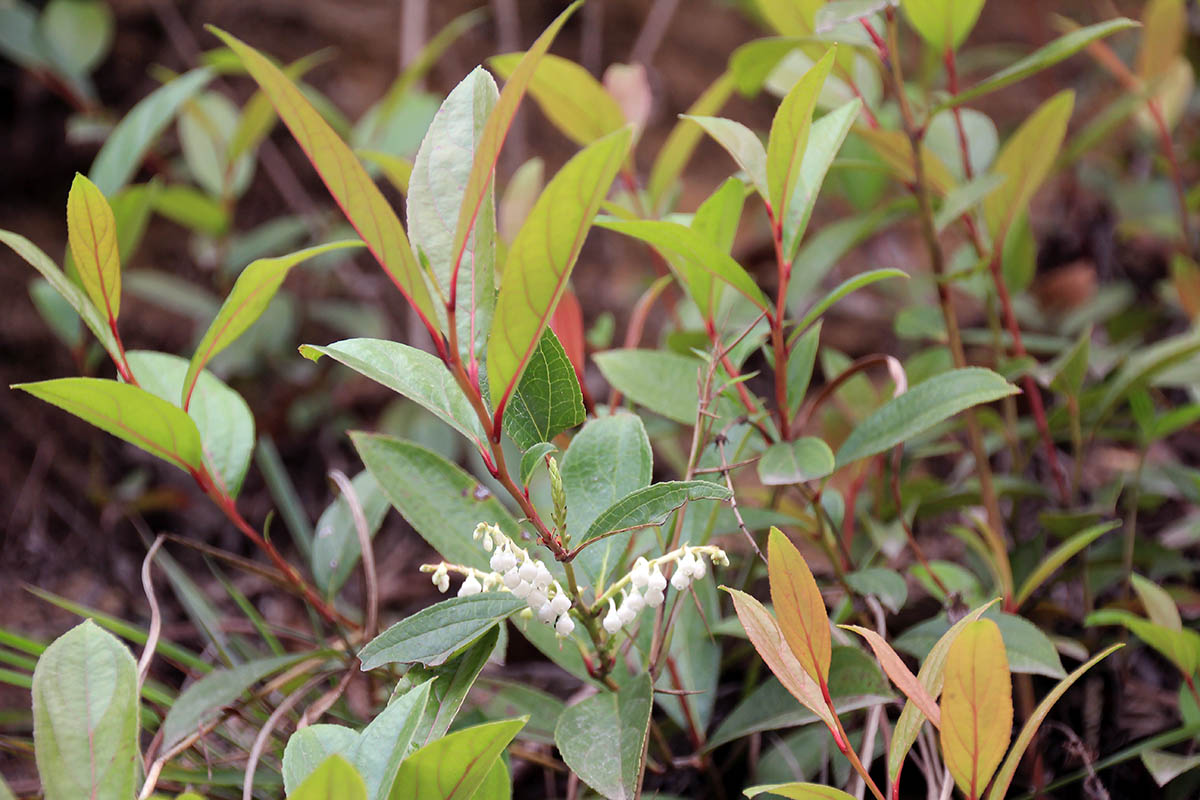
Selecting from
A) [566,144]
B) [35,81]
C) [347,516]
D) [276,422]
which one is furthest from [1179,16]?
[35,81]

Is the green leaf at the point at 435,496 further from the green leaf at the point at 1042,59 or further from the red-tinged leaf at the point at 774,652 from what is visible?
the green leaf at the point at 1042,59

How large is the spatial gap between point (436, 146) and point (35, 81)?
53.7 inches

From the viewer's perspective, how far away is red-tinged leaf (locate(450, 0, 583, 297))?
42 centimetres

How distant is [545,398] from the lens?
0.55 meters

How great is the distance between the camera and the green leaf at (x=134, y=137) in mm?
914

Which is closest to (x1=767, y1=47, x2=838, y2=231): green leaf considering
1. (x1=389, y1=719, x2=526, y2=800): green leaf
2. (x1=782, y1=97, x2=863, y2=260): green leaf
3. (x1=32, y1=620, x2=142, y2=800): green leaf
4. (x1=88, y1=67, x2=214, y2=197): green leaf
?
(x1=782, y1=97, x2=863, y2=260): green leaf

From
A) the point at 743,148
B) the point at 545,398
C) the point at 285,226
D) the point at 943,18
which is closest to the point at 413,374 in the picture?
the point at 545,398

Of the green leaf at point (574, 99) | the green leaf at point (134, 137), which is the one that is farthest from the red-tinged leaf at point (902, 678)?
the green leaf at point (134, 137)

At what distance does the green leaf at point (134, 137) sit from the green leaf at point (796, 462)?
0.72 metres

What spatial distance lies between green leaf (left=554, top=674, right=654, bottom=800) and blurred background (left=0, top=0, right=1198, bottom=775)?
704 millimetres

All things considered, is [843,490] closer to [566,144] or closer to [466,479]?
[466,479]

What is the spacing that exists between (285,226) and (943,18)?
1004 mm

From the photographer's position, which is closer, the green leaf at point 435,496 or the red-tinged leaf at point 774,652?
the red-tinged leaf at point 774,652

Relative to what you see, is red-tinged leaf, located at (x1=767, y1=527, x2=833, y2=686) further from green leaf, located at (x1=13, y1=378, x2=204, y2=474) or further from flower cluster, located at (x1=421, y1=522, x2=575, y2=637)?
green leaf, located at (x1=13, y1=378, x2=204, y2=474)
